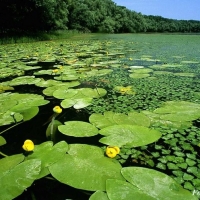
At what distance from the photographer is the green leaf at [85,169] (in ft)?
1.84

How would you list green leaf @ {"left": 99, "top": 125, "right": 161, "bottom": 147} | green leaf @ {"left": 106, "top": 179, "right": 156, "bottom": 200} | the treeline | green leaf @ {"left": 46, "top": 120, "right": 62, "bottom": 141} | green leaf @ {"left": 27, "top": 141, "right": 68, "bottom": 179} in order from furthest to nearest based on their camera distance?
the treeline
green leaf @ {"left": 46, "top": 120, "right": 62, "bottom": 141}
green leaf @ {"left": 99, "top": 125, "right": 161, "bottom": 147}
green leaf @ {"left": 27, "top": 141, "right": 68, "bottom": 179}
green leaf @ {"left": 106, "top": 179, "right": 156, "bottom": 200}

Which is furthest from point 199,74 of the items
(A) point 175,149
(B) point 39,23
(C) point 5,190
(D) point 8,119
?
(B) point 39,23

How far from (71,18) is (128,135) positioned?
776 inches

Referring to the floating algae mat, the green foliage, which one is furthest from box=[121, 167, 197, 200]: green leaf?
the green foliage

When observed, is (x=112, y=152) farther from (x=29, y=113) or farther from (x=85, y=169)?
(x=29, y=113)

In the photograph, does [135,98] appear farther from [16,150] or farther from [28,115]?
[16,150]

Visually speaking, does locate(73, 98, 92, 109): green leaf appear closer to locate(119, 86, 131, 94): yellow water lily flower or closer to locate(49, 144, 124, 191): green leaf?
locate(119, 86, 131, 94): yellow water lily flower

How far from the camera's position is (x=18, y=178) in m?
0.57

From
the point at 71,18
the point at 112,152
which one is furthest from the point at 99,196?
the point at 71,18

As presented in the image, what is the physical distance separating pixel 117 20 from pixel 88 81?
102ft

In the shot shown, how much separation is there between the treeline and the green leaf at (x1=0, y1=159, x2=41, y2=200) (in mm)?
8739

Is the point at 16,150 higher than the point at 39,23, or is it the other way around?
the point at 39,23

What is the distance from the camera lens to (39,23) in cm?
998

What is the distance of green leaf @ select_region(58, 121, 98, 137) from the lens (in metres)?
0.83
